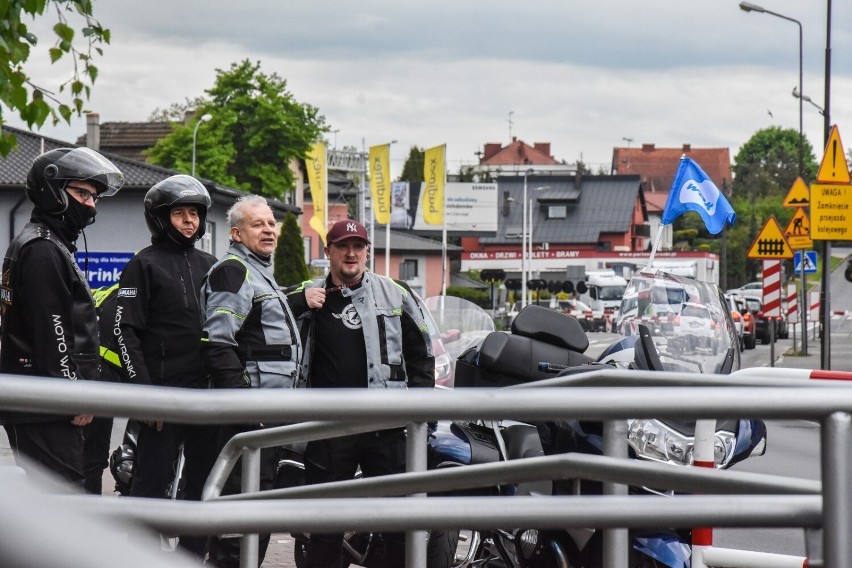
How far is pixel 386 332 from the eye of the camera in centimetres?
591

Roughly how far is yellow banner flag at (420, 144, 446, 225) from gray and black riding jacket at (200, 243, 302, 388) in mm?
46906

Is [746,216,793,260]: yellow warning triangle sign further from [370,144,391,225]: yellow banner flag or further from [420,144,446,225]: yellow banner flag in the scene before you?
[420,144,446,225]: yellow banner flag

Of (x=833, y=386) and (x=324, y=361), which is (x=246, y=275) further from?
(x=833, y=386)

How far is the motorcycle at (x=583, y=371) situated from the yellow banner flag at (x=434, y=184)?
45790mm

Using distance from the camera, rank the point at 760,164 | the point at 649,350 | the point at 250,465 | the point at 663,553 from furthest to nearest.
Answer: the point at 760,164, the point at 649,350, the point at 663,553, the point at 250,465

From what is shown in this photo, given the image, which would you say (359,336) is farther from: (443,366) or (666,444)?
(443,366)

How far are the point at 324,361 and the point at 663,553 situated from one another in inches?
76.5

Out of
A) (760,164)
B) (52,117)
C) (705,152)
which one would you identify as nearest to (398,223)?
(760,164)

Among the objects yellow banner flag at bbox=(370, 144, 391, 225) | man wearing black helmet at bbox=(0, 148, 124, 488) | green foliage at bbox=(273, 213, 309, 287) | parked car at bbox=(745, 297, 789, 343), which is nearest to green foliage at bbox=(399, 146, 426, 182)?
parked car at bbox=(745, 297, 789, 343)

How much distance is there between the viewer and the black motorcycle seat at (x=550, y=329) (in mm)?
5820

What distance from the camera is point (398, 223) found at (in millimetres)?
111188

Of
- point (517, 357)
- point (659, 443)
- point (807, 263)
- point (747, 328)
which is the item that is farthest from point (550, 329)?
point (747, 328)

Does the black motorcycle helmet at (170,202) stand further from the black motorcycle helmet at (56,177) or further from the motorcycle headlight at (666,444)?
the motorcycle headlight at (666,444)

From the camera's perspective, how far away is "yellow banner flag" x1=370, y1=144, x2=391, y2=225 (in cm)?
4941
